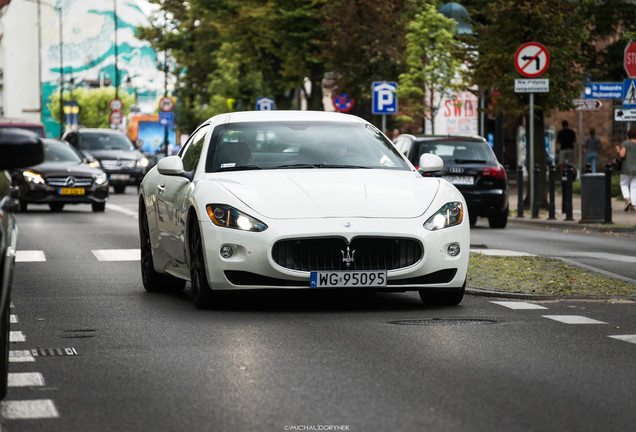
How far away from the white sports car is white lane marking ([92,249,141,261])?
5.26 m

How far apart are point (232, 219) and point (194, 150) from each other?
1940 millimetres

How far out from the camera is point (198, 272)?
1093cm

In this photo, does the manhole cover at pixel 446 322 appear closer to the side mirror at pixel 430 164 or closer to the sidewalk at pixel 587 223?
A: the side mirror at pixel 430 164

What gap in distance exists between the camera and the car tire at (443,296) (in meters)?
11.1

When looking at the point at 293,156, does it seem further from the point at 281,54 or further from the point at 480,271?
the point at 281,54

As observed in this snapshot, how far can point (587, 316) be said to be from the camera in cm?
1065

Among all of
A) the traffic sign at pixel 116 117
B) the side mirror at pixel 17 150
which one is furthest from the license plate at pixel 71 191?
the traffic sign at pixel 116 117

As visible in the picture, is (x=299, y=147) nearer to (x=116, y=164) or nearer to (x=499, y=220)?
(x=499, y=220)

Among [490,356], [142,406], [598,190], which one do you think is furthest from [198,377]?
[598,190]

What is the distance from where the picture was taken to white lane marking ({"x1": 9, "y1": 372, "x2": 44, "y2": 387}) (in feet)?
24.0

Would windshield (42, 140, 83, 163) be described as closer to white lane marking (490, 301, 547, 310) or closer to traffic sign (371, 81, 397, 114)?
traffic sign (371, 81, 397, 114)

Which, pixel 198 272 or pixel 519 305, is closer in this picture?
pixel 198 272

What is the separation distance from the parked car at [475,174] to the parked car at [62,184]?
855 cm

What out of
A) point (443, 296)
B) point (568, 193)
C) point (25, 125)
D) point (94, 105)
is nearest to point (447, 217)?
point (443, 296)
